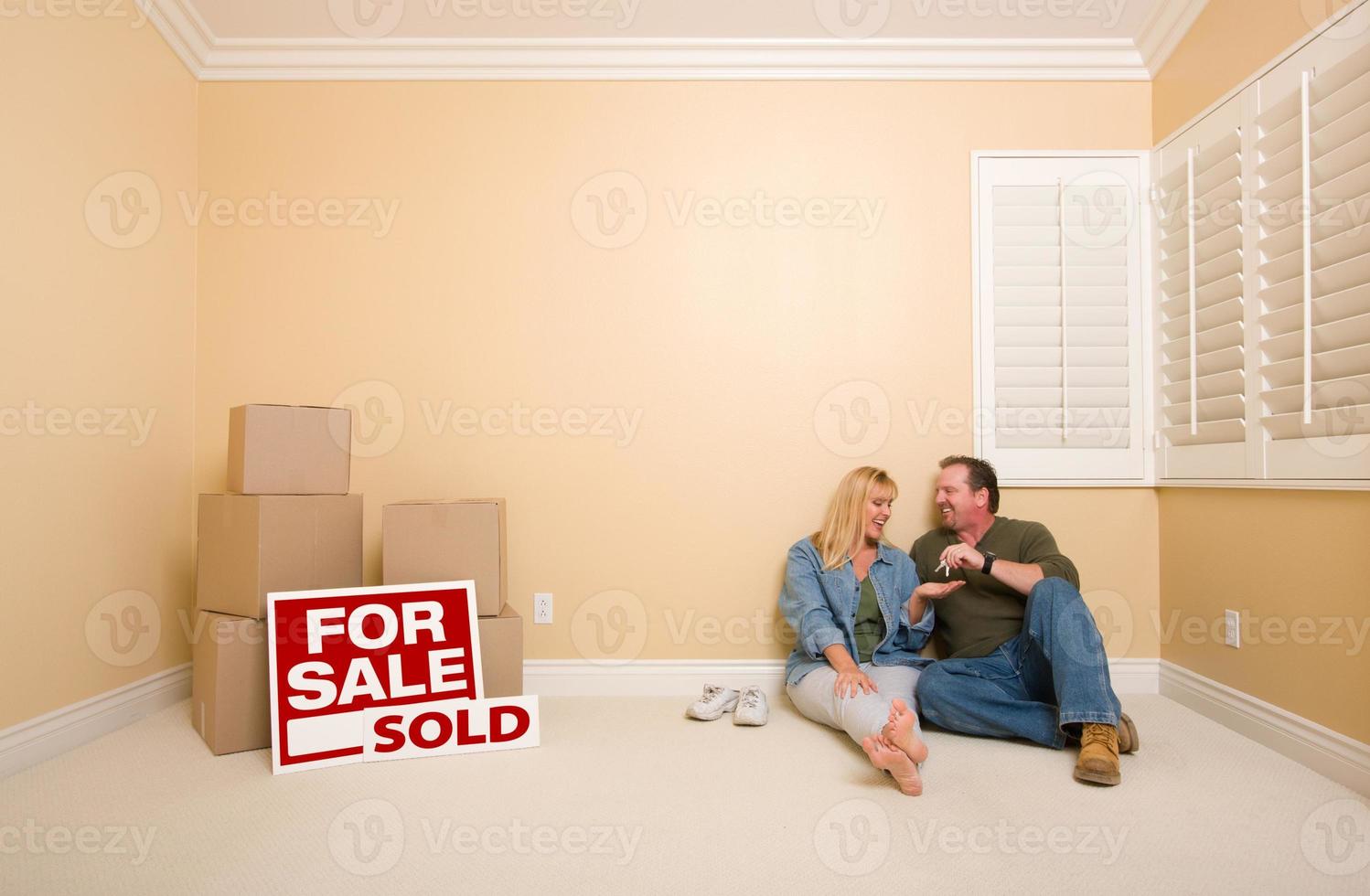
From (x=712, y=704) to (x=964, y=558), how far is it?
98 cm

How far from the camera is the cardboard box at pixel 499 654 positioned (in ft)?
8.63

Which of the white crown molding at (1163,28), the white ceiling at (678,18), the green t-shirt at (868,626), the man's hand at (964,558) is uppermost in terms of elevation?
the white ceiling at (678,18)

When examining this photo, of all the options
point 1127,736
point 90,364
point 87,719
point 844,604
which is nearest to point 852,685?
point 844,604

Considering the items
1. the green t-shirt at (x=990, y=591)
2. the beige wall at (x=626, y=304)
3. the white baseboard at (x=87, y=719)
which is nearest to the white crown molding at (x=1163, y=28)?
the beige wall at (x=626, y=304)

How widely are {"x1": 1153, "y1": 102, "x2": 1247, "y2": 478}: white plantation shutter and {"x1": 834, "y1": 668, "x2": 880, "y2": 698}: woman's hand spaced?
1356 mm

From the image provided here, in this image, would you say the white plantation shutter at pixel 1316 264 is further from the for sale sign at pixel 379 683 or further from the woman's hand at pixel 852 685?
the for sale sign at pixel 379 683

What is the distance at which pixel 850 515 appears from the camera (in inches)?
112

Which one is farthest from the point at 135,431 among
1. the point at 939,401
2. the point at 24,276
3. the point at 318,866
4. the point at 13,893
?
the point at 939,401

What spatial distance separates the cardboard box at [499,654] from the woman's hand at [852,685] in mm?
1018

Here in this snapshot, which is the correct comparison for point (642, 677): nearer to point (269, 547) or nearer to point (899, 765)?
point (899, 765)

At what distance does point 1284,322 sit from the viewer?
2.37 meters

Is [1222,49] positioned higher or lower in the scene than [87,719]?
higher

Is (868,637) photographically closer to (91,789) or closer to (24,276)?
(91,789)

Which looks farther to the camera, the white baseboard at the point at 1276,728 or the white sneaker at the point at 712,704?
the white sneaker at the point at 712,704
